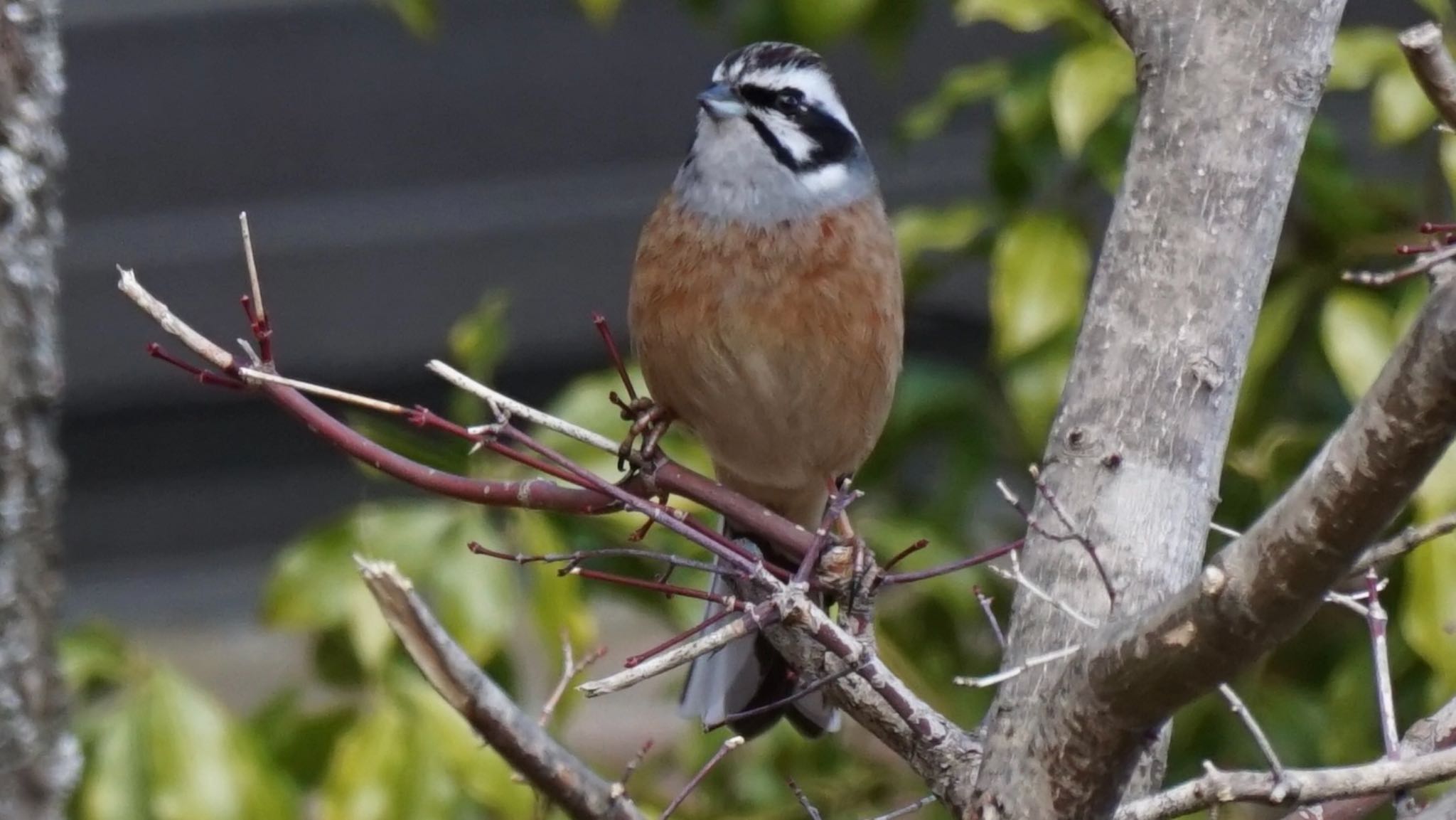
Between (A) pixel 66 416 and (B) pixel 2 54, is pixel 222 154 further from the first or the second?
(B) pixel 2 54

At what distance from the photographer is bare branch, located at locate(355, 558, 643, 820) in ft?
5.31

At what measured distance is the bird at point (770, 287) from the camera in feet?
7.61

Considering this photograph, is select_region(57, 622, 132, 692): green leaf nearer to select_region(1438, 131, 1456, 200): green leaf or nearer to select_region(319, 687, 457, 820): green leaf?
select_region(319, 687, 457, 820): green leaf

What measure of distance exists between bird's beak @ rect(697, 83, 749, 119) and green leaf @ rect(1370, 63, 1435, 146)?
82 cm

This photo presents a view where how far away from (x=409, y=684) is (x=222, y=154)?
3.51 meters

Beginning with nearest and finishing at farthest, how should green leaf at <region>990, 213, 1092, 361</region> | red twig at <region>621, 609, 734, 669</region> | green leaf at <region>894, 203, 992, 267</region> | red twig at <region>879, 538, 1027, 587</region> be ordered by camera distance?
red twig at <region>621, 609, 734, 669</region> < red twig at <region>879, 538, 1027, 587</region> < green leaf at <region>990, 213, 1092, 361</region> < green leaf at <region>894, 203, 992, 267</region>

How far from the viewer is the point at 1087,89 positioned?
2252 millimetres

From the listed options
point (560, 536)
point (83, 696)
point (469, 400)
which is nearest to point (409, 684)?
point (560, 536)

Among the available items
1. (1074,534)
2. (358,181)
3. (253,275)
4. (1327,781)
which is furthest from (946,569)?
(358,181)

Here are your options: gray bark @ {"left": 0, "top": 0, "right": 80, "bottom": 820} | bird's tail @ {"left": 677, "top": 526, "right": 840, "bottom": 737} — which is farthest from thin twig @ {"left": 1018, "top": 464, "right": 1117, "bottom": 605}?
gray bark @ {"left": 0, "top": 0, "right": 80, "bottom": 820}

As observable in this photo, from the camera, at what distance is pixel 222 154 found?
5523 millimetres

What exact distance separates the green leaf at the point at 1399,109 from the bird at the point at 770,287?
656mm

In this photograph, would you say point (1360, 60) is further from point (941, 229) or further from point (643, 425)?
point (643, 425)

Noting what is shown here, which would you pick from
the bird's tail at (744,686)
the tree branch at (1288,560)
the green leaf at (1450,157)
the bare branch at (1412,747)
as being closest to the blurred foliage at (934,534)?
the green leaf at (1450,157)
